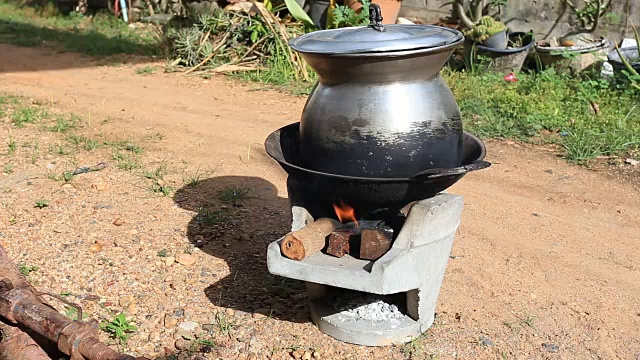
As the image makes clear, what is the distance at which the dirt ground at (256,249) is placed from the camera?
129 inches

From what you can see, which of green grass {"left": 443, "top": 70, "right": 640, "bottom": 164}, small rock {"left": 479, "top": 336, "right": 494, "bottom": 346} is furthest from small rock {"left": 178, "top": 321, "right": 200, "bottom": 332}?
green grass {"left": 443, "top": 70, "right": 640, "bottom": 164}

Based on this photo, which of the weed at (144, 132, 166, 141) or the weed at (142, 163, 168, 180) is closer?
the weed at (142, 163, 168, 180)

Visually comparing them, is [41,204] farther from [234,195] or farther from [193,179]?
[234,195]

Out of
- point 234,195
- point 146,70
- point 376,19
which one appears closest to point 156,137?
point 234,195

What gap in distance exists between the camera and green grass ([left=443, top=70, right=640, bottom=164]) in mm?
5633

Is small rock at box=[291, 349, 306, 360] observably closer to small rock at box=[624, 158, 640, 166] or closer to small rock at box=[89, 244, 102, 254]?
small rock at box=[89, 244, 102, 254]

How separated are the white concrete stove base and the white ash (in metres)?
0.03

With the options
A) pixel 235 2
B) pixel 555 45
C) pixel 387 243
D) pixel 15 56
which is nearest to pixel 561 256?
pixel 387 243

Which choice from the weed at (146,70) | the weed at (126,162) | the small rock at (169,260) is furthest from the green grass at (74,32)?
the small rock at (169,260)

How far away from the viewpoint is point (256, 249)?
13.4 feet

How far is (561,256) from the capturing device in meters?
4.05

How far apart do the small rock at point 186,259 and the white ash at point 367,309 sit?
3.01 feet

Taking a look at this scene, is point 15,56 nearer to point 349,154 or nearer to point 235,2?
point 235,2

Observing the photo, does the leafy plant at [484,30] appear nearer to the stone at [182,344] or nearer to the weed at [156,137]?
the weed at [156,137]
